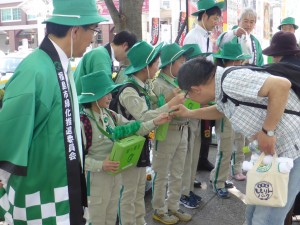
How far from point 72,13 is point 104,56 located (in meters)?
1.88

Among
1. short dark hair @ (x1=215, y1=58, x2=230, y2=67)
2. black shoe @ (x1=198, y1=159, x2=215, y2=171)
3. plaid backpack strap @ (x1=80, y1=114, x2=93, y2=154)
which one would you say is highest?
short dark hair @ (x1=215, y1=58, x2=230, y2=67)

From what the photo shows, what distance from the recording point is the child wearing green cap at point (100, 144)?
2.53 meters

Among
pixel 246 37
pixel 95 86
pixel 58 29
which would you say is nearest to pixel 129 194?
pixel 95 86

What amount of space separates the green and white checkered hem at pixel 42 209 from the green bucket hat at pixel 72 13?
2.57ft


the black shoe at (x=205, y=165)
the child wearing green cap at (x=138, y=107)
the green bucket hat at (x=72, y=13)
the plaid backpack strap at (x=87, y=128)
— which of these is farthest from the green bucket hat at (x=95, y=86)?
the black shoe at (x=205, y=165)

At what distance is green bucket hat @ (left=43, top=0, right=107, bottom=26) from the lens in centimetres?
170

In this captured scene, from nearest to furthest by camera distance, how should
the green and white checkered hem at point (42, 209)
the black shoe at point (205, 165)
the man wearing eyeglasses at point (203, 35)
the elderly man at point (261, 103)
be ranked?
the green and white checkered hem at point (42, 209)
the elderly man at point (261, 103)
the man wearing eyeglasses at point (203, 35)
the black shoe at point (205, 165)

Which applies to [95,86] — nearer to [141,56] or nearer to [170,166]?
[141,56]

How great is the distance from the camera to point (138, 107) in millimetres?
2832

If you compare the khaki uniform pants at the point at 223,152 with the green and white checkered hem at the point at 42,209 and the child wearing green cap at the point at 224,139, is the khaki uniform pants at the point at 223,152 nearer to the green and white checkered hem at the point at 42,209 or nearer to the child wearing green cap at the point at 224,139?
the child wearing green cap at the point at 224,139

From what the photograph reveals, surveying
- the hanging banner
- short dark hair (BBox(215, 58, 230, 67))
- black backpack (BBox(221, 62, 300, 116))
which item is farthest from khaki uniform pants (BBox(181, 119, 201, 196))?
the hanging banner

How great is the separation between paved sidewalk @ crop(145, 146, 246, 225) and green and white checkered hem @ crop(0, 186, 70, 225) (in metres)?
1.89

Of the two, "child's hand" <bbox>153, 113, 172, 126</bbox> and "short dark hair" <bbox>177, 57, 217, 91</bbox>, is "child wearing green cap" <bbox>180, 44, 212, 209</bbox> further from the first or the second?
Result: "short dark hair" <bbox>177, 57, 217, 91</bbox>

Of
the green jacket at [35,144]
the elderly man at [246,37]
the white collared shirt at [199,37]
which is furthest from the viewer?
the elderly man at [246,37]
